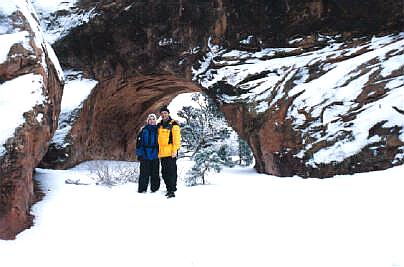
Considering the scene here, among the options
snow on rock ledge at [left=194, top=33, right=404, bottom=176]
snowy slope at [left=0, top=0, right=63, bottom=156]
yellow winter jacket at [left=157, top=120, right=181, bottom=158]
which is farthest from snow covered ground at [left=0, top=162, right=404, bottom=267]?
snowy slope at [left=0, top=0, right=63, bottom=156]

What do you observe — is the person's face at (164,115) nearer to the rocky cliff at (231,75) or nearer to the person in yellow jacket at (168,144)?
the person in yellow jacket at (168,144)

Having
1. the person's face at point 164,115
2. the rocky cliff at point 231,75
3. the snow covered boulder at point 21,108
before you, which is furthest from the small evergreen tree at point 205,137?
the snow covered boulder at point 21,108

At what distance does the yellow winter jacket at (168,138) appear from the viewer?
20.1 feet

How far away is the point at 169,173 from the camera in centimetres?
606

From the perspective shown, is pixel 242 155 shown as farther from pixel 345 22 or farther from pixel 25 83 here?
pixel 25 83

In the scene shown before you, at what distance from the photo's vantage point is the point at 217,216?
454cm

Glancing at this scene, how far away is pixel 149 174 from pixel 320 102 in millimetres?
3584

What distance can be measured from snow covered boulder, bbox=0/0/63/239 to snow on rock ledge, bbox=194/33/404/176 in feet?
14.4

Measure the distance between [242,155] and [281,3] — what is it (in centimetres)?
630

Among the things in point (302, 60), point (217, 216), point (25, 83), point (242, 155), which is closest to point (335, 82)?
point (302, 60)

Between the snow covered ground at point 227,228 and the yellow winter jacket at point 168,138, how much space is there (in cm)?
77

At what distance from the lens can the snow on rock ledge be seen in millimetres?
6363

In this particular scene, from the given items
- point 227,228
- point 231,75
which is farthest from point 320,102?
point 227,228

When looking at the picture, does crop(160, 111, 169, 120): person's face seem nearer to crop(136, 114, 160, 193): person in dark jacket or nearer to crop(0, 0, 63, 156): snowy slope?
crop(136, 114, 160, 193): person in dark jacket
